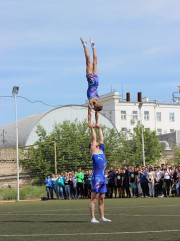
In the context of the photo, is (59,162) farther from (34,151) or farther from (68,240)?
(68,240)

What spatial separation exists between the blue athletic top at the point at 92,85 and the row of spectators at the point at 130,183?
40.9ft

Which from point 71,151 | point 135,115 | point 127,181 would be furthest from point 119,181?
point 135,115

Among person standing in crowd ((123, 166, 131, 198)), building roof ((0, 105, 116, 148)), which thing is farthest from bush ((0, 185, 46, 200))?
building roof ((0, 105, 116, 148))

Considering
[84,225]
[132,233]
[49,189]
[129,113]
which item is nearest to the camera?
[132,233]

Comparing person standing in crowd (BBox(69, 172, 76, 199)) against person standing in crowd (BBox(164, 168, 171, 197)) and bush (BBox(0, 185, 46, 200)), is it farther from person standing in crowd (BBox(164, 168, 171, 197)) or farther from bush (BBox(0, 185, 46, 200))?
person standing in crowd (BBox(164, 168, 171, 197))

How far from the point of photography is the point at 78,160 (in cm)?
4859

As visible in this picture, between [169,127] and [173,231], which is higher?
[169,127]

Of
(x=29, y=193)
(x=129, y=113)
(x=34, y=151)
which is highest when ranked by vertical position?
(x=129, y=113)

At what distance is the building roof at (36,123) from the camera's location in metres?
59.9

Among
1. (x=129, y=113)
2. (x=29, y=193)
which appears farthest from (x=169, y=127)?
(x=29, y=193)

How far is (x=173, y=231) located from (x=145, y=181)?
20.7 metres

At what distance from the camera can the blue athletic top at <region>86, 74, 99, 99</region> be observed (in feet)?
55.4

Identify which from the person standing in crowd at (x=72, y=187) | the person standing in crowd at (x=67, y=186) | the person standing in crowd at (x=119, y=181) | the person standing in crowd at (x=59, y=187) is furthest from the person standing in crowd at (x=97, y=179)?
the person standing in crowd at (x=59, y=187)

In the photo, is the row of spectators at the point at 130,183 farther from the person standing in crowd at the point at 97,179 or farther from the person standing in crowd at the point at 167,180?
the person standing in crowd at the point at 97,179
